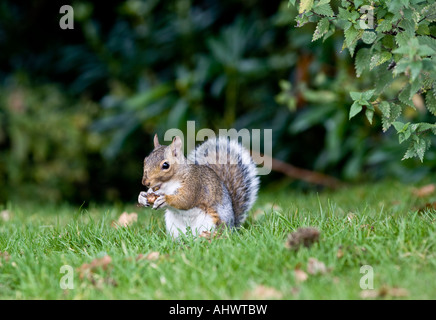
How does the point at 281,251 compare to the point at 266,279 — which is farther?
the point at 281,251

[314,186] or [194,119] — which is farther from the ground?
[194,119]

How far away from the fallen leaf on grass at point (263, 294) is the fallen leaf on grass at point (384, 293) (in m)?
0.33

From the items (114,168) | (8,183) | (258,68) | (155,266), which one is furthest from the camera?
(114,168)

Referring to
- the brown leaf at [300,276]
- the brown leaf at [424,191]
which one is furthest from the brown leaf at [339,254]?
the brown leaf at [424,191]

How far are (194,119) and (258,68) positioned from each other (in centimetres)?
87

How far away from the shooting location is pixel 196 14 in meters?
6.80

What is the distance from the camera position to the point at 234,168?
11.8 feet

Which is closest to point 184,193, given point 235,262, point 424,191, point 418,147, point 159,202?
point 159,202

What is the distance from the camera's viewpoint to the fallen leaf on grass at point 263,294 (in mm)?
2301
